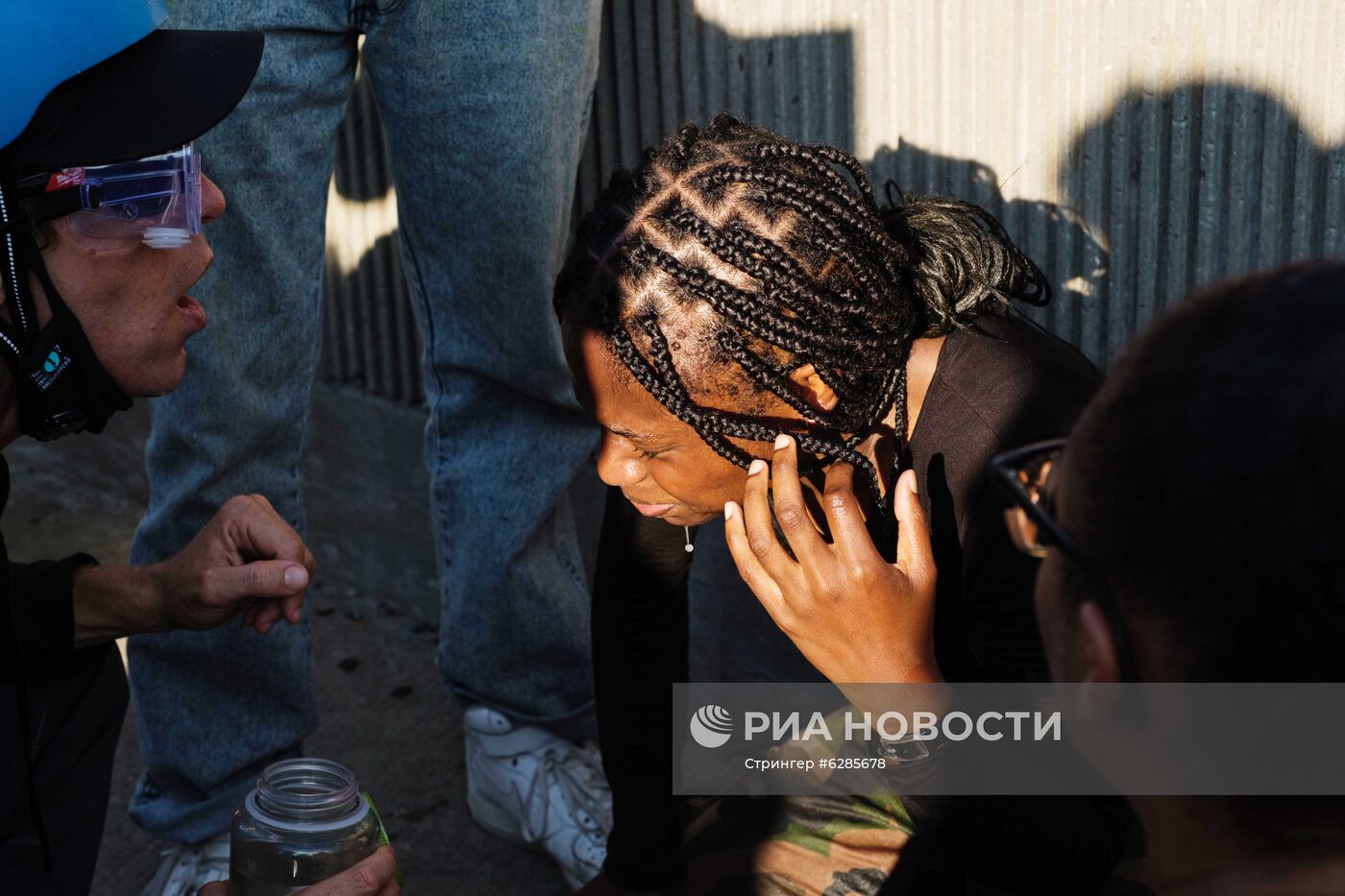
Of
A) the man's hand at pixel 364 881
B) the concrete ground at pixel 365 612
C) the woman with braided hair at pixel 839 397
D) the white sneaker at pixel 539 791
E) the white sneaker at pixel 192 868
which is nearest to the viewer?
the man's hand at pixel 364 881

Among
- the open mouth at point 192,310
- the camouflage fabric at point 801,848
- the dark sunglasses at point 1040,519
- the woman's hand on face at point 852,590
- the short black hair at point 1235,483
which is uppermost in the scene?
the short black hair at point 1235,483

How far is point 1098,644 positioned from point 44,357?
60.9 inches

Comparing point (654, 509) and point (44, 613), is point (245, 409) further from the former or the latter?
point (654, 509)

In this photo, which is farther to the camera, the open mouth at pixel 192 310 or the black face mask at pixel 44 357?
the open mouth at pixel 192 310

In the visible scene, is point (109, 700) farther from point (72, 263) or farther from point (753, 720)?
point (753, 720)

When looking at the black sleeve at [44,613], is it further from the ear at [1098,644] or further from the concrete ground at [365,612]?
the ear at [1098,644]

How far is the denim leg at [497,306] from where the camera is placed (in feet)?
9.02

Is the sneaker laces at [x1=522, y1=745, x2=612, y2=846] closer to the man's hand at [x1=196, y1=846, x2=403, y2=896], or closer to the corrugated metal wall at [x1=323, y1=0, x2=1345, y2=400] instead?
the man's hand at [x1=196, y1=846, x2=403, y2=896]

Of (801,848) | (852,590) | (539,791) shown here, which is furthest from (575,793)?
(852,590)

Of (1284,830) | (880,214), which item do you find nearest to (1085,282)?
(880,214)

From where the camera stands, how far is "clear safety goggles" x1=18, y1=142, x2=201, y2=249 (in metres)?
2.00

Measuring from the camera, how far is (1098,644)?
4.04 feet

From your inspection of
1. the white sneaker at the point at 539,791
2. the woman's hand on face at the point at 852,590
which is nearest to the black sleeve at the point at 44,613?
the white sneaker at the point at 539,791

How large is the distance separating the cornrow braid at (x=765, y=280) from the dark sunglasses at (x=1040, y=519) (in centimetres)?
69
